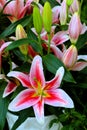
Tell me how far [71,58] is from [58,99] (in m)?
0.07

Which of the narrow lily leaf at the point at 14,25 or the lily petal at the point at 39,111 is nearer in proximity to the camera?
the lily petal at the point at 39,111

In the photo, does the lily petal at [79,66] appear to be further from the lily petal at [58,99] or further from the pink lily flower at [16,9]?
the pink lily flower at [16,9]

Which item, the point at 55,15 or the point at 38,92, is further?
the point at 55,15

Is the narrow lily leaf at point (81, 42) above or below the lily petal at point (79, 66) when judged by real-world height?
above

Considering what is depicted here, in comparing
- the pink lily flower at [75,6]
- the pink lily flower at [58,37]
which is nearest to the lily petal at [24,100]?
the pink lily flower at [58,37]

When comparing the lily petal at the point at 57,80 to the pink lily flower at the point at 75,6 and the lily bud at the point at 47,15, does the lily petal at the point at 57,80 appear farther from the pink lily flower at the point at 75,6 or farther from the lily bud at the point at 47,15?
the pink lily flower at the point at 75,6

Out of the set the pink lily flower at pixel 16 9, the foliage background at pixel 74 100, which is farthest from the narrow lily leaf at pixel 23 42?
the pink lily flower at pixel 16 9

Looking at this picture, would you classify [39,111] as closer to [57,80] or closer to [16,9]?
[57,80]

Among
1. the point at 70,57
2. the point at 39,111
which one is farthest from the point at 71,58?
the point at 39,111

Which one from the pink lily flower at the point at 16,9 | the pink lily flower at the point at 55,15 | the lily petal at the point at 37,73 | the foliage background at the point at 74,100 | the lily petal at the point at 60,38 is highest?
the pink lily flower at the point at 16,9

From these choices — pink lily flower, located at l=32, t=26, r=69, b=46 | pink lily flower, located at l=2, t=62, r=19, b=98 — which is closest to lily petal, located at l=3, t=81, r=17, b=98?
pink lily flower, located at l=2, t=62, r=19, b=98

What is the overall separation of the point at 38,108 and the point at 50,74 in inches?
3.7

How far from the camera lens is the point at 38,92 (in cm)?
64

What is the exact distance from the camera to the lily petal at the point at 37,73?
2.06 ft
